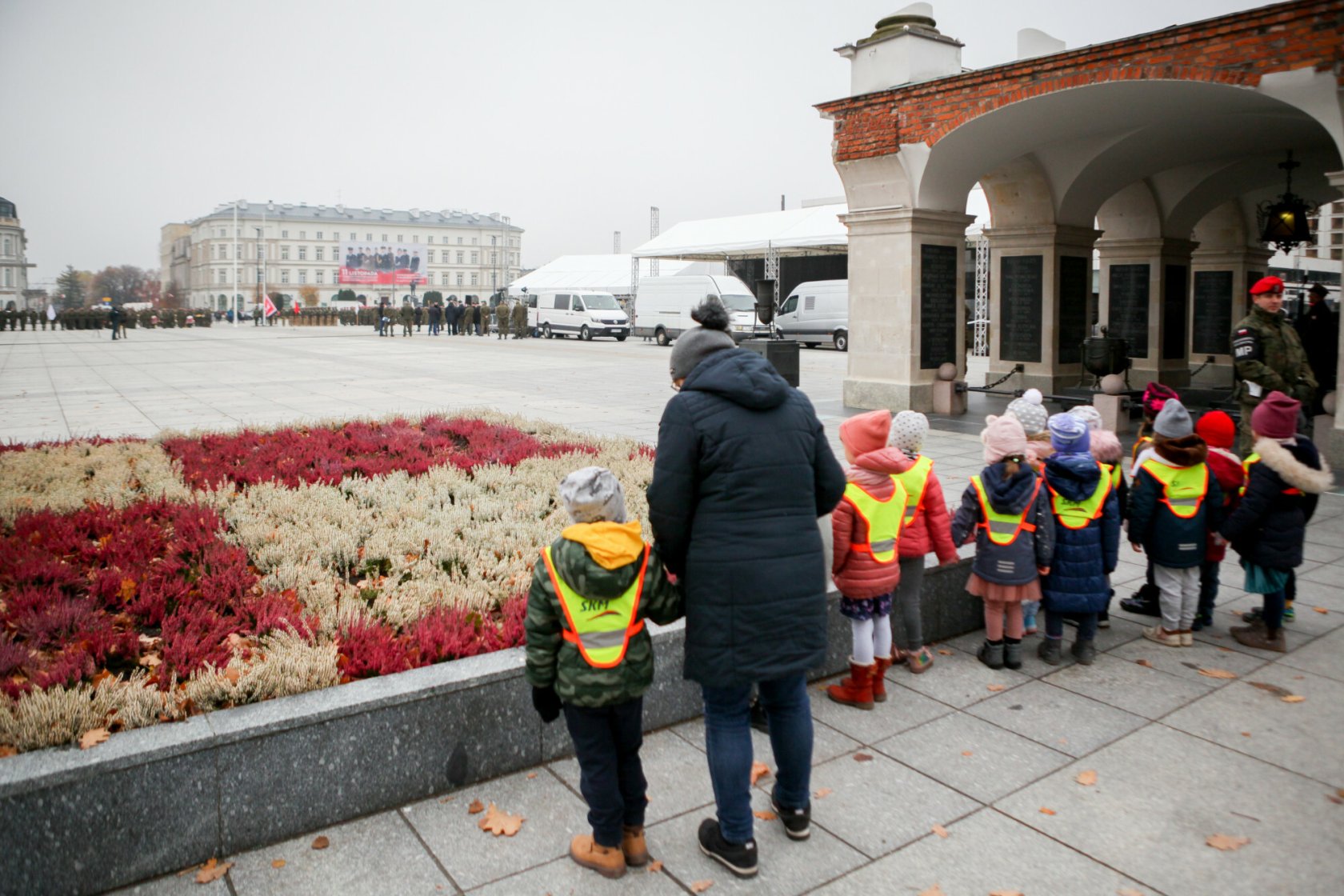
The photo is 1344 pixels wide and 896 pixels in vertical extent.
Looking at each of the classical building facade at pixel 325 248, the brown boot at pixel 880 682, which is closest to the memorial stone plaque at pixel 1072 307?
the brown boot at pixel 880 682

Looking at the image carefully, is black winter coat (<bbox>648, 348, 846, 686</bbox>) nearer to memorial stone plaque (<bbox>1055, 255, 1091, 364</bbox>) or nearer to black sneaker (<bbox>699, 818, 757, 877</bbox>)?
black sneaker (<bbox>699, 818, 757, 877</bbox>)

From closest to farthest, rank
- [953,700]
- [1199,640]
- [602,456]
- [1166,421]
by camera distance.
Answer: [953,700] < [1166,421] < [1199,640] < [602,456]

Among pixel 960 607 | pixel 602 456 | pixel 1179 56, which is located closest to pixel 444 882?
pixel 960 607

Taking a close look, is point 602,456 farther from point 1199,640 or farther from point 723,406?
point 723,406

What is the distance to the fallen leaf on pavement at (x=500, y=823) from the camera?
3564 millimetres

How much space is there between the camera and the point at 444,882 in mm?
3270

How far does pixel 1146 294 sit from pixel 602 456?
1450 centimetres

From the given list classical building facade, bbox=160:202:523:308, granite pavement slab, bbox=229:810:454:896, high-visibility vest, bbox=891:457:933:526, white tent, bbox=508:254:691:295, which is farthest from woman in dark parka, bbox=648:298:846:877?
classical building facade, bbox=160:202:523:308

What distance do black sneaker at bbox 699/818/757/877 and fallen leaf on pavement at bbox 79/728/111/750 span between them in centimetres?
209

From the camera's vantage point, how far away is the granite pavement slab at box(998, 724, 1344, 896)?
3271 mm

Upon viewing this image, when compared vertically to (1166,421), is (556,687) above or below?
below

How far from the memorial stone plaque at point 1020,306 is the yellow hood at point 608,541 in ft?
51.8

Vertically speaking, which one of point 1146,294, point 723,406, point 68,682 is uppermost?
point 1146,294

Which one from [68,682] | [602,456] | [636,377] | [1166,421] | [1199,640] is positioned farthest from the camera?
[636,377]
